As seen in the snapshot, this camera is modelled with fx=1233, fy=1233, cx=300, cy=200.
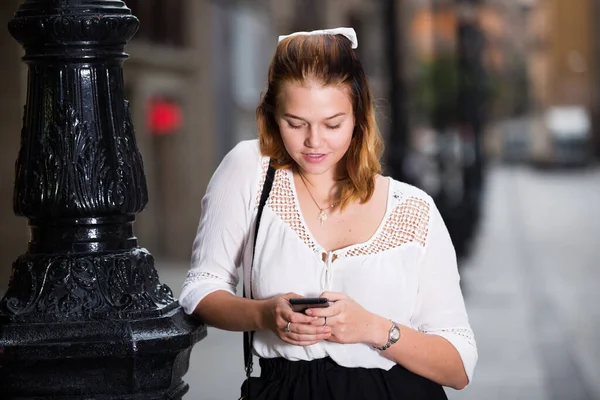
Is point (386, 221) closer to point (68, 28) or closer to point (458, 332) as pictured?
point (458, 332)

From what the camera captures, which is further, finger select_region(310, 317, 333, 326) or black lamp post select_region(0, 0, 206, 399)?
black lamp post select_region(0, 0, 206, 399)

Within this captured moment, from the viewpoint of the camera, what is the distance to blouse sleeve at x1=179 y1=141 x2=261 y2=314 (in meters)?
3.17

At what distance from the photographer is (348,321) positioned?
295 centimetres

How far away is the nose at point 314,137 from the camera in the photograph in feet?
10.1

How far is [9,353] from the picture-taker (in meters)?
3.01

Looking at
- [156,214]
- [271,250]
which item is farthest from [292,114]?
[156,214]

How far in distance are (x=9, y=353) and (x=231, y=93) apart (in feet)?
71.6

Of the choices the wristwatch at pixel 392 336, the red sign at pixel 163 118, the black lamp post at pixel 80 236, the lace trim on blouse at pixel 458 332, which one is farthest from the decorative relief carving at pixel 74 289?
the red sign at pixel 163 118

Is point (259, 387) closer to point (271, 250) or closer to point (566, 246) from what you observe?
point (271, 250)

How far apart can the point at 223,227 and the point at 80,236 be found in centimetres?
37

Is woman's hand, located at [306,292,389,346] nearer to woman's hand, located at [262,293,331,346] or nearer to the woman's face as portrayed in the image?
woman's hand, located at [262,293,331,346]

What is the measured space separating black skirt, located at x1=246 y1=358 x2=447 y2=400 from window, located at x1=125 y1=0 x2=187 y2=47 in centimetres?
1618

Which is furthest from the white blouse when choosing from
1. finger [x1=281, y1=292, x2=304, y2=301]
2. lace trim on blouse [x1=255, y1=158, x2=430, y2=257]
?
finger [x1=281, y1=292, x2=304, y2=301]

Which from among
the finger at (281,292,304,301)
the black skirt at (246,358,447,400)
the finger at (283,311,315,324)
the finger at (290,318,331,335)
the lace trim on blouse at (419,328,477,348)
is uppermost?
the finger at (281,292,304,301)
